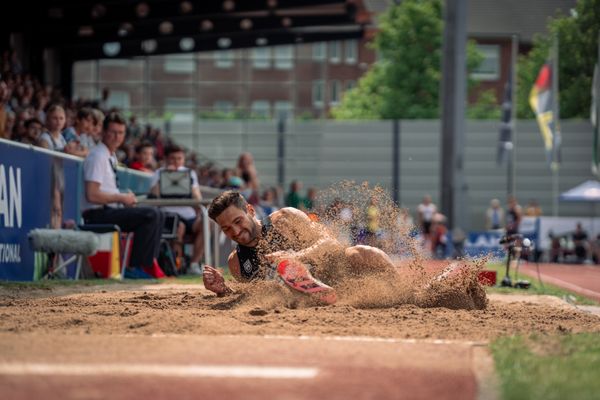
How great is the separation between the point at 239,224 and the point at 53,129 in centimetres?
610

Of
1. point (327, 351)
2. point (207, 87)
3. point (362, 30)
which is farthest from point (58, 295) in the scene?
point (207, 87)

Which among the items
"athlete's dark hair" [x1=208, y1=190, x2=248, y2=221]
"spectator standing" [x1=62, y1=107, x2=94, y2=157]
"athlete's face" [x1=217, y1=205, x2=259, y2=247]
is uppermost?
"spectator standing" [x1=62, y1=107, x2=94, y2=157]

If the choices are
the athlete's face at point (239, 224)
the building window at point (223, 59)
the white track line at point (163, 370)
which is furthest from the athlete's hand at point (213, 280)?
the building window at point (223, 59)

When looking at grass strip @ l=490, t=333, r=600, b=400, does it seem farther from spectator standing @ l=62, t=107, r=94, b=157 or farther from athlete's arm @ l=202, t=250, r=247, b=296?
spectator standing @ l=62, t=107, r=94, b=157

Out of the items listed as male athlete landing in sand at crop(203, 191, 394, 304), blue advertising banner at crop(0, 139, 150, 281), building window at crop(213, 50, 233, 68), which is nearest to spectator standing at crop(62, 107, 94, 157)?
blue advertising banner at crop(0, 139, 150, 281)

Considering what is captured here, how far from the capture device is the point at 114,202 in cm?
1444

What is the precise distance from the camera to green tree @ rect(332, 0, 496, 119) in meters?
64.8

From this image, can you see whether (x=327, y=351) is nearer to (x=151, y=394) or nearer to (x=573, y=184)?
(x=151, y=394)

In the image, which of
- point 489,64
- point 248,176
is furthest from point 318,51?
point 248,176

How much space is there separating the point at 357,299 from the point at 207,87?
69.9 m

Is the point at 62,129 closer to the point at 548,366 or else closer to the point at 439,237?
the point at 548,366

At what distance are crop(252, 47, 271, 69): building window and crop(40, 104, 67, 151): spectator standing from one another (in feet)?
203

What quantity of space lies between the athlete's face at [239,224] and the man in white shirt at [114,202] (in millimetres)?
5239

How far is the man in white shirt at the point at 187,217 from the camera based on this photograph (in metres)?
16.4
